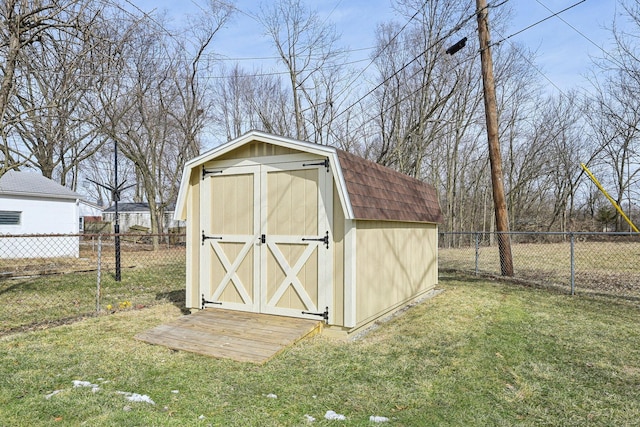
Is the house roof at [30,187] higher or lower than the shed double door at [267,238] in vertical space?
higher

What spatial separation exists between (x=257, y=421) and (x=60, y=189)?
16013 millimetres

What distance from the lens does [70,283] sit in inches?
353

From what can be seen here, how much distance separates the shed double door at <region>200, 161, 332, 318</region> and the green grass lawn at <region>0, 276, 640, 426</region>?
2.64 ft

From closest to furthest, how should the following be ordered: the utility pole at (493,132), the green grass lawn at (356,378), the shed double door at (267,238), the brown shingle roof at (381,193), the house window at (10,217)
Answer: the green grass lawn at (356,378)
the brown shingle roof at (381,193)
the shed double door at (267,238)
the utility pole at (493,132)
the house window at (10,217)

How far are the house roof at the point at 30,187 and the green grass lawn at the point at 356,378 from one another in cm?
1117

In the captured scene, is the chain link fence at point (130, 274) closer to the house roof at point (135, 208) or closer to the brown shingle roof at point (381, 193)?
the brown shingle roof at point (381, 193)

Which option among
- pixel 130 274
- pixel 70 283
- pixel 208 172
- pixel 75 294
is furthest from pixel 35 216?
pixel 208 172

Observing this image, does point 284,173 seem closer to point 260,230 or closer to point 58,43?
point 260,230

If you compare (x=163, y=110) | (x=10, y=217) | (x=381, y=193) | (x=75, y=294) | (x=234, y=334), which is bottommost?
(x=75, y=294)

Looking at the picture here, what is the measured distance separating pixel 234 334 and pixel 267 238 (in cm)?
126

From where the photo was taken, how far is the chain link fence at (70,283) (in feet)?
19.9

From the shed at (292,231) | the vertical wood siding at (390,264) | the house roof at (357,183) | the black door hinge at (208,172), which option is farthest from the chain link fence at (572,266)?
the black door hinge at (208,172)

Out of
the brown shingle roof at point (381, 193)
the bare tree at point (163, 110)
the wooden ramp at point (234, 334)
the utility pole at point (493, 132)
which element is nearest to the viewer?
the wooden ramp at point (234, 334)

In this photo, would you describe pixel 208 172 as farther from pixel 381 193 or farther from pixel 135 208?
pixel 135 208
